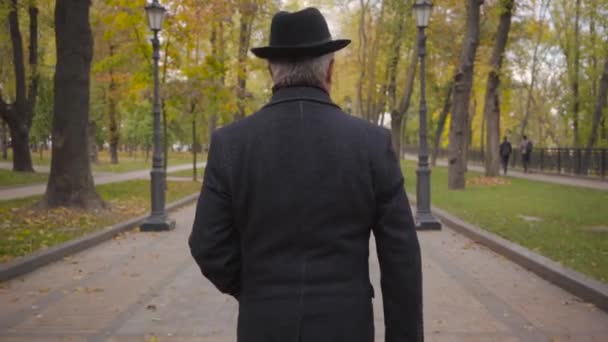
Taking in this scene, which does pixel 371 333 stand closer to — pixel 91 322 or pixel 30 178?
pixel 91 322

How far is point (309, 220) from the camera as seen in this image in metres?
2.07

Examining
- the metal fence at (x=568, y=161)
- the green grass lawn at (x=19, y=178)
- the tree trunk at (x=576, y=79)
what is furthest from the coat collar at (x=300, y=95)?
the tree trunk at (x=576, y=79)

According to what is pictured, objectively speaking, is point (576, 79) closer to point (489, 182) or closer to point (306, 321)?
point (489, 182)

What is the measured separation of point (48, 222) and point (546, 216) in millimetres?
10471

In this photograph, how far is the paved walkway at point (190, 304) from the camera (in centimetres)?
480

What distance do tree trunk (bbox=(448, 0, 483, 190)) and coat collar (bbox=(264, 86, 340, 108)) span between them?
16.6 meters

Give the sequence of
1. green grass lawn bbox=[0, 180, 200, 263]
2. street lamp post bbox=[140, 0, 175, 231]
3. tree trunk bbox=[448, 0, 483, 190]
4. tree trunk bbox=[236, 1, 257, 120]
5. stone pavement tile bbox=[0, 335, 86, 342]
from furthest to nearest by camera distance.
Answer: tree trunk bbox=[236, 1, 257, 120] < tree trunk bbox=[448, 0, 483, 190] < street lamp post bbox=[140, 0, 175, 231] < green grass lawn bbox=[0, 180, 200, 263] < stone pavement tile bbox=[0, 335, 86, 342]

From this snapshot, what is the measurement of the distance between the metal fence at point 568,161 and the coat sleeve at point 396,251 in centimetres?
→ 2506

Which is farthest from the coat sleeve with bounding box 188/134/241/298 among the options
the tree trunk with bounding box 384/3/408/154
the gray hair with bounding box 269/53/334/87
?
the tree trunk with bounding box 384/3/408/154

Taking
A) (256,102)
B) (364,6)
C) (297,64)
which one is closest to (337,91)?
(364,6)

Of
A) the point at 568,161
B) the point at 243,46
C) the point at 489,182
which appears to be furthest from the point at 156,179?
the point at 568,161

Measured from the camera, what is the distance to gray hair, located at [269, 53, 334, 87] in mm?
2174

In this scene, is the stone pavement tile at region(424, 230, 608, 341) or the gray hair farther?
the stone pavement tile at region(424, 230, 608, 341)

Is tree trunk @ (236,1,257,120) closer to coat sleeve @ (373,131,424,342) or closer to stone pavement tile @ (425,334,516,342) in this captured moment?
stone pavement tile @ (425,334,516,342)
